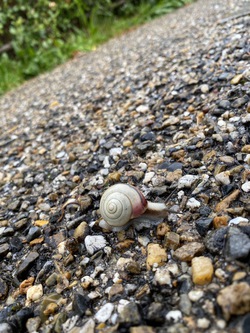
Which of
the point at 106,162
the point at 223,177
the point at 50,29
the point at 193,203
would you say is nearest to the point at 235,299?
the point at 193,203

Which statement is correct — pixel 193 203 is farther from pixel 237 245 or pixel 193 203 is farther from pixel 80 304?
pixel 80 304

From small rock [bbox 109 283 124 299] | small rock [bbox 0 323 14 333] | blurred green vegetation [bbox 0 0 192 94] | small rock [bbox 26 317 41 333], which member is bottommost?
small rock [bbox 26 317 41 333]

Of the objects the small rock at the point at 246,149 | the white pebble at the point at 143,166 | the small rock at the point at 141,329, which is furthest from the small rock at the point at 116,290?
the small rock at the point at 246,149

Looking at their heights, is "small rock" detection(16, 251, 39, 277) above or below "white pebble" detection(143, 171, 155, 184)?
below

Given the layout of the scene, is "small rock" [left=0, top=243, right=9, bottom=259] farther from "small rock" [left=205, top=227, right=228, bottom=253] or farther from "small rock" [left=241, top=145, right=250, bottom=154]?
"small rock" [left=241, top=145, right=250, bottom=154]

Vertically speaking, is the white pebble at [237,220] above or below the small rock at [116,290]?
above

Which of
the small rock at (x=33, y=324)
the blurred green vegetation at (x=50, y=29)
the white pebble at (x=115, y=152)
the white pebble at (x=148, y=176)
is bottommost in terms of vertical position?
the small rock at (x=33, y=324)

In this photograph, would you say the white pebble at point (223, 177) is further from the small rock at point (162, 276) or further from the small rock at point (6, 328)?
the small rock at point (6, 328)

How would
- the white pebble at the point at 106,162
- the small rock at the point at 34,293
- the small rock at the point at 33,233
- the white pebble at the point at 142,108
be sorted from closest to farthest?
the small rock at the point at 34,293, the small rock at the point at 33,233, the white pebble at the point at 106,162, the white pebble at the point at 142,108

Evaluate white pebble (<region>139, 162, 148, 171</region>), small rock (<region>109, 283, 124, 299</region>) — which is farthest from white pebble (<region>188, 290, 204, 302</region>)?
white pebble (<region>139, 162, 148, 171</region>)
